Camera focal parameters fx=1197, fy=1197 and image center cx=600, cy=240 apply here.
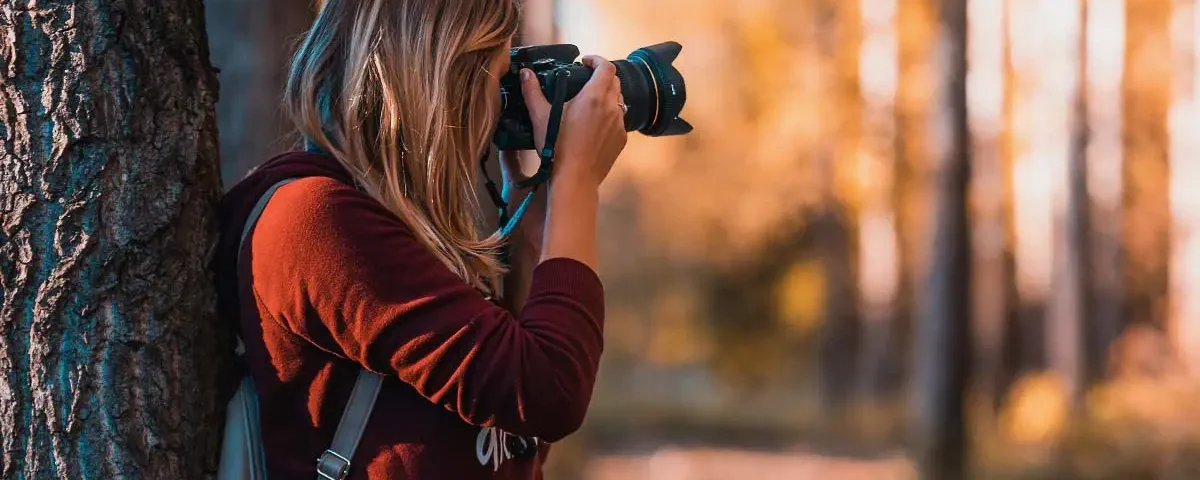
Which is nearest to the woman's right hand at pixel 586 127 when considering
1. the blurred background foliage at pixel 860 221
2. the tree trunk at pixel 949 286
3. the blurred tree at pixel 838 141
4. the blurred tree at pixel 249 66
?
the blurred tree at pixel 249 66

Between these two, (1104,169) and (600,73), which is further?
(1104,169)

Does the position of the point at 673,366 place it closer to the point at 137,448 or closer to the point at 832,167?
the point at 832,167

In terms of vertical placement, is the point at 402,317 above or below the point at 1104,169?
above

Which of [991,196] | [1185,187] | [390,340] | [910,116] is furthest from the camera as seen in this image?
[991,196]

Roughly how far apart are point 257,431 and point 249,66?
10.1ft

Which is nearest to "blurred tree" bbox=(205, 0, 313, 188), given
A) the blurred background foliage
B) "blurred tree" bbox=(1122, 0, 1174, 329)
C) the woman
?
the woman

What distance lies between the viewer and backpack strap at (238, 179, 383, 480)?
157 centimetres

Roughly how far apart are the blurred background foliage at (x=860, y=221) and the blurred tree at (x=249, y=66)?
433 inches

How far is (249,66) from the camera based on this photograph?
14.9 ft

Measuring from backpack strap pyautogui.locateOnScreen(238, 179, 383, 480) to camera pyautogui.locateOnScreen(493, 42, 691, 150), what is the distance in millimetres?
382

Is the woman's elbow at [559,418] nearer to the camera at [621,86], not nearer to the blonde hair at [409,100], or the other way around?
the blonde hair at [409,100]

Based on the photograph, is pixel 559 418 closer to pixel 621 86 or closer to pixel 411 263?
pixel 411 263

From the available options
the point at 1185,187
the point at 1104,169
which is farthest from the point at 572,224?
the point at 1104,169

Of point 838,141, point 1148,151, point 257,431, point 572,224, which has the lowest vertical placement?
point 1148,151
